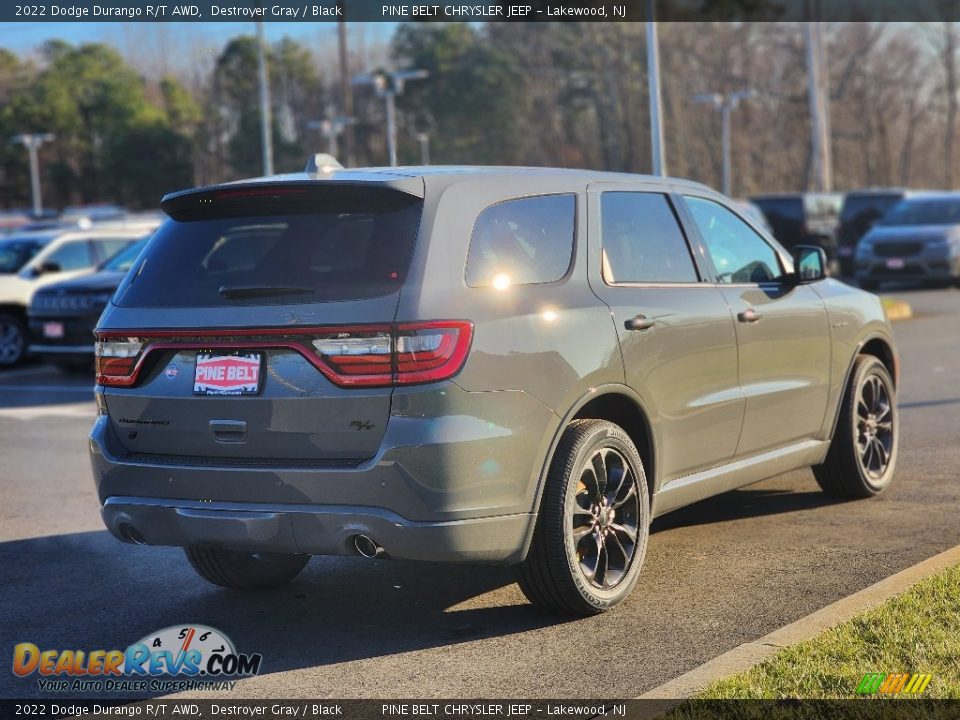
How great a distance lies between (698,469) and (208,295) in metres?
2.35

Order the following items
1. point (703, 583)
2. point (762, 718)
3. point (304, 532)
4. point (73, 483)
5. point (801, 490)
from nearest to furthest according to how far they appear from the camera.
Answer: point (762, 718) → point (304, 532) → point (703, 583) → point (801, 490) → point (73, 483)

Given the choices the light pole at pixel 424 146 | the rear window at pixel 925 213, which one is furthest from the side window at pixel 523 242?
the light pole at pixel 424 146

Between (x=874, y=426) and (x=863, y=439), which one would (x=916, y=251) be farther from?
(x=863, y=439)

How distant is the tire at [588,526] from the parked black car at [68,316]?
460 inches

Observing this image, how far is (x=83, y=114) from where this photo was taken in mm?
90625

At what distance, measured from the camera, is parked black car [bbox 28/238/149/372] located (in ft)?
54.1

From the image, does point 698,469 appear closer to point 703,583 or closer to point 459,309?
point 703,583

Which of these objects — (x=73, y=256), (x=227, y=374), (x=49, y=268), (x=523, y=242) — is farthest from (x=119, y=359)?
(x=73, y=256)

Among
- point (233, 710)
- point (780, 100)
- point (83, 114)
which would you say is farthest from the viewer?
point (83, 114)

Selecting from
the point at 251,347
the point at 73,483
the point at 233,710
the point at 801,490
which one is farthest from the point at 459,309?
the point at 73,483

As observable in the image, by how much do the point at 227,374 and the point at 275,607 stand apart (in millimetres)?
1279

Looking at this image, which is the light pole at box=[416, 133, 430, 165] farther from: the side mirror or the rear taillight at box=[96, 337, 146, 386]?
the rear taillight at box=[96, 337, 146, 386]

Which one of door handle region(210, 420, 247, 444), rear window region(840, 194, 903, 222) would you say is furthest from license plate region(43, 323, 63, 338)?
rear window region(840, 194, 903, 222)

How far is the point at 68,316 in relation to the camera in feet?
54.2
